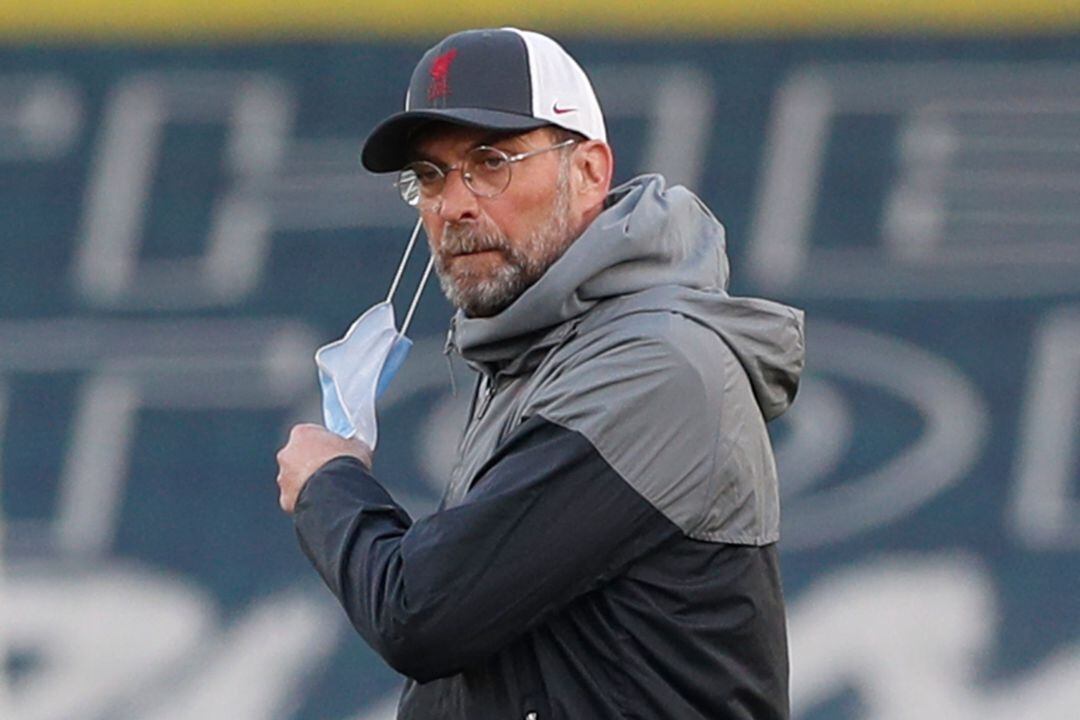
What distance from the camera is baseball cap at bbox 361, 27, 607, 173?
2012mm

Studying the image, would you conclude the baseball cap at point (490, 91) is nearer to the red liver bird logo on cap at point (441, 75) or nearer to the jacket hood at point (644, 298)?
the red liver bird logo on cap at point (441, 75)

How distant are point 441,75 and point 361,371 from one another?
15.1 inches

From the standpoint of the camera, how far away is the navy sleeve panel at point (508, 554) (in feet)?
6.05

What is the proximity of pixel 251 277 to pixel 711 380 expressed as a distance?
9.47ft

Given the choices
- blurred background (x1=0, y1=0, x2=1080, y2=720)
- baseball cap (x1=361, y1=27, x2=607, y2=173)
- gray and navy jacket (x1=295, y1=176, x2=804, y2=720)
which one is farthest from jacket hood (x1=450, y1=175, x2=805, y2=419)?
blurred background (x1=0, y1=0, x2=1080, y2=720)

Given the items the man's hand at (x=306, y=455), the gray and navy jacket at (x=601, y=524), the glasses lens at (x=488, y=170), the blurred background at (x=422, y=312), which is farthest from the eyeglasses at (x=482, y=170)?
the blurred background at (x=422, y=312)

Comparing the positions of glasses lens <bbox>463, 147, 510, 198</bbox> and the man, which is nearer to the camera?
the man

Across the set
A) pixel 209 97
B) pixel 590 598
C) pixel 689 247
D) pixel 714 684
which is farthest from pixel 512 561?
pixel 209 97

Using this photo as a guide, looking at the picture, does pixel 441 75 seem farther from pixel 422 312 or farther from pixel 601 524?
pixel 422 312

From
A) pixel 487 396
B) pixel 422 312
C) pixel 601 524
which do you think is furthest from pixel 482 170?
pixel 422 312

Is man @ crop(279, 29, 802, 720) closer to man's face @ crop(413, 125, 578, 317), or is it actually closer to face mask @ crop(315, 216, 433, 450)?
man's face @ crop(413, 125, 578, 317)

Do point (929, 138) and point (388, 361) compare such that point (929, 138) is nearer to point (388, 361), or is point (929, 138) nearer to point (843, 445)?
point (843, 445)

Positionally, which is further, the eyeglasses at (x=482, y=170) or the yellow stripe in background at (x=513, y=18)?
the yellow stripe in background at (x=513, y=18)

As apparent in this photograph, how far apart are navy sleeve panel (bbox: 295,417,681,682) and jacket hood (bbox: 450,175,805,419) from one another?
0.14m
